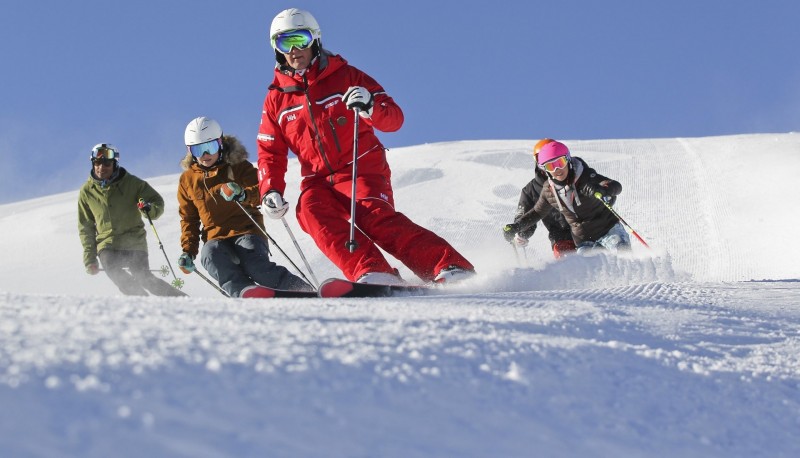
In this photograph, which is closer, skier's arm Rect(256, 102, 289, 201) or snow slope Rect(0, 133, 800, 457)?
snow slope Rect(0, 133, 800, 457)

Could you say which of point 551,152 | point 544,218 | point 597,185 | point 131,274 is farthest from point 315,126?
point 544,218

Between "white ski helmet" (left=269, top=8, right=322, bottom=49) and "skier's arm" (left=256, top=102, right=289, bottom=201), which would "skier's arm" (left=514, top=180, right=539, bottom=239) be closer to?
"skier's arm" (left=256, top=102, right=289, bottom=201)

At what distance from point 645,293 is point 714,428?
213 cm

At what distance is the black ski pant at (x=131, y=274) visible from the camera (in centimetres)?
715

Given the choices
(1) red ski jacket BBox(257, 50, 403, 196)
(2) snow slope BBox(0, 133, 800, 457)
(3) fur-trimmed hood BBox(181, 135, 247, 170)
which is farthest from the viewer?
(3) fur-trimmed hood BBox(181, 135, 247, 170)

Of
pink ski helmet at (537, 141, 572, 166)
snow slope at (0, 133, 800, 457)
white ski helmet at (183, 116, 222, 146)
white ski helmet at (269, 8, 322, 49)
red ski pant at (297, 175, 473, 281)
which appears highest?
white ski helmet at (269, 8, 322, 49)

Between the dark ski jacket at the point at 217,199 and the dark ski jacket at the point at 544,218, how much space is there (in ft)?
8.05

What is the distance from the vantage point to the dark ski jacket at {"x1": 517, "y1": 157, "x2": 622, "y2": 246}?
6895 millimetres

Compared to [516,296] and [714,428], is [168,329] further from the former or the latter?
[516,296]

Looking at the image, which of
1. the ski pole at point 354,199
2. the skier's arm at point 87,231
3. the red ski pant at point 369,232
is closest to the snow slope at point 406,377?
the red ski pant at point 369,232

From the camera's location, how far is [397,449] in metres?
1.39

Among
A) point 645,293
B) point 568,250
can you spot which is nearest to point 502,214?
point 568,250

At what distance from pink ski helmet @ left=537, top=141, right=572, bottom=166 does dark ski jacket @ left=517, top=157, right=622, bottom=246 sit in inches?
5.3

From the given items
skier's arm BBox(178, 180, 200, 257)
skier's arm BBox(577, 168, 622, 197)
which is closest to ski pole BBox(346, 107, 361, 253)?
skier's arm BBox(178, 180, 200, 257)
